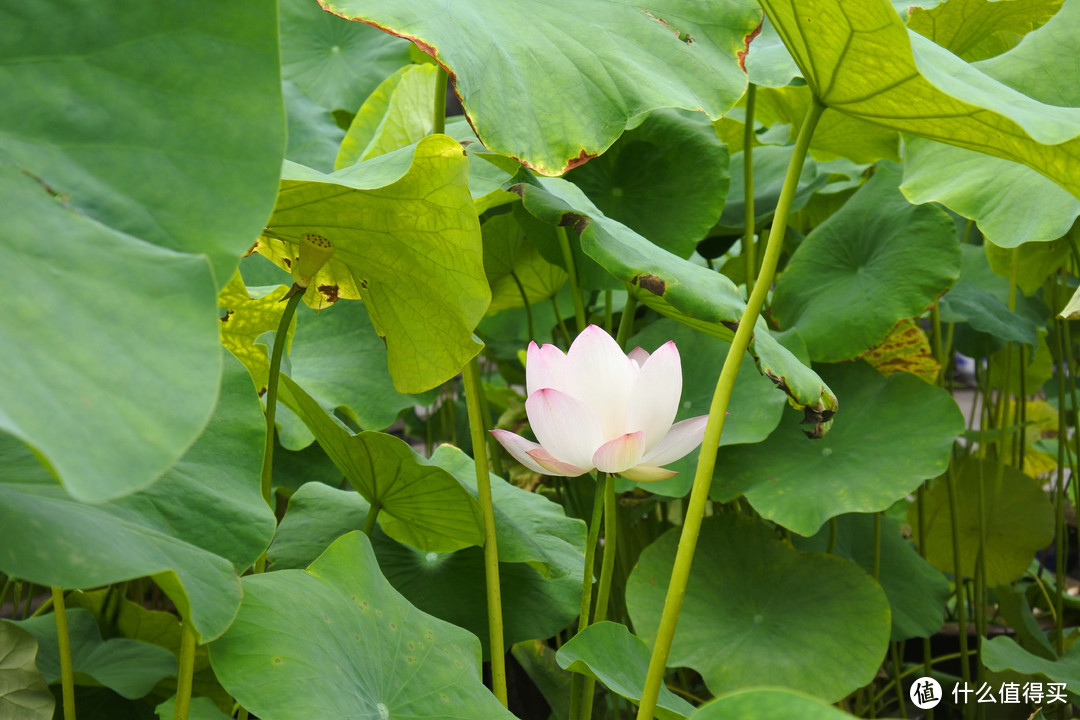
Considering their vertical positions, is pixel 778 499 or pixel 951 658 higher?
pixel 778 499

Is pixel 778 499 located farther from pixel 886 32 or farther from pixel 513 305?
pixel 886 32

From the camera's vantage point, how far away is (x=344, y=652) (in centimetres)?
51

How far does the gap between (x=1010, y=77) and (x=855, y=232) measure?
27 centimetres

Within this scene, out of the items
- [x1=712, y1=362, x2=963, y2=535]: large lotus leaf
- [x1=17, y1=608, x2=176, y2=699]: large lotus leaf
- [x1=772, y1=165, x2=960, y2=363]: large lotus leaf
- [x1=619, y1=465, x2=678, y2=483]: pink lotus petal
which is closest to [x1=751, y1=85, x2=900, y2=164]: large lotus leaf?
[x1=772, y1=165, x2=960, y2=363]: large lotus leaf

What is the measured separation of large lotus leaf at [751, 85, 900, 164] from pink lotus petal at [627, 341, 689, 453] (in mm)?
661

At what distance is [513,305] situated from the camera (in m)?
1.23

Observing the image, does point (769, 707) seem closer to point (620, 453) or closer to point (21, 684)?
point (620, 453)

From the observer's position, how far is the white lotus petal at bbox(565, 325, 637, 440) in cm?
55

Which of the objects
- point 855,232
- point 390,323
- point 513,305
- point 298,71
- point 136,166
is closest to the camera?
point 136,166

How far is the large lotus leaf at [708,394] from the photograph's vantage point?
89 cm

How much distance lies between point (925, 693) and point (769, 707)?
0.81m

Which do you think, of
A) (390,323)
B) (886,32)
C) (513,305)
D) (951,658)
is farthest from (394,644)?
(951,658)

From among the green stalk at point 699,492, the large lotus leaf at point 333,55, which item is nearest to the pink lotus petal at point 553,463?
the green stalk at point 699,492

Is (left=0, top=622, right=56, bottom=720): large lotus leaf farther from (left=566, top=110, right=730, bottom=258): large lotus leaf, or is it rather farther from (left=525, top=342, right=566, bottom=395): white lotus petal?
(left=566, top=110, right=730, bottom=258): large lotus leaf
